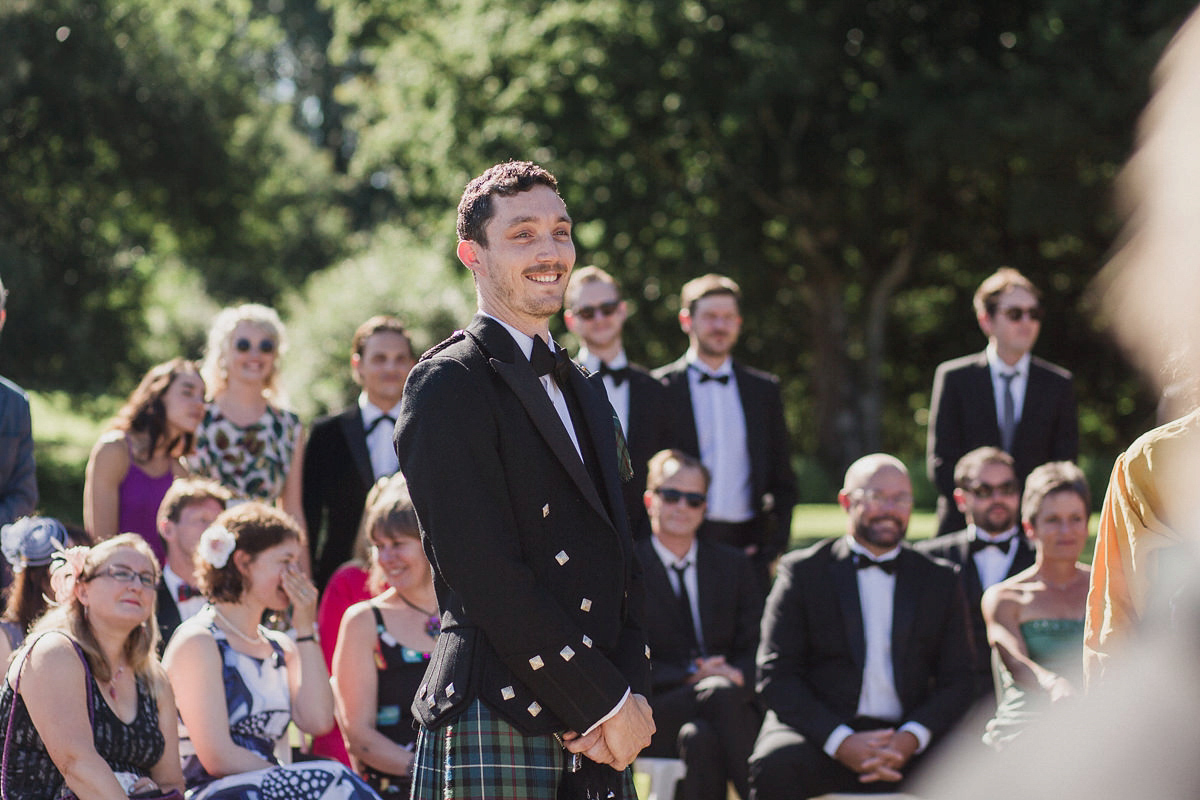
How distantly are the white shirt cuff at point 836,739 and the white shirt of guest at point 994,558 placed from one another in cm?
125

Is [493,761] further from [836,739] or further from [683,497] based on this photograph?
[683,497]

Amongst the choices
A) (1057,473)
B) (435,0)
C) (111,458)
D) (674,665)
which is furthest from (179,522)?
(435,0)

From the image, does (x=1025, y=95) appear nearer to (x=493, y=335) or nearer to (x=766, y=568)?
(x=766, y=568)

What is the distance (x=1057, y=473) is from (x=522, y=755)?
355 cm

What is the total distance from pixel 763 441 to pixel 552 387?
376cm

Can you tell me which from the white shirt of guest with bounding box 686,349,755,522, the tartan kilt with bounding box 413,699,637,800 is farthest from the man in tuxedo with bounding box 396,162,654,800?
the white shirt of guest with bounding box 686,349,755,522

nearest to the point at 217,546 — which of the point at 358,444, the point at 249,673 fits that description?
the point at 249,673

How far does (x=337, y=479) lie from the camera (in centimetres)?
618

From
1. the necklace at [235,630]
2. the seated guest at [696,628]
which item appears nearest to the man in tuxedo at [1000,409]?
the seated guest at [696,628]

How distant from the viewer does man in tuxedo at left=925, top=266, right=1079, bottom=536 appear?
661cm

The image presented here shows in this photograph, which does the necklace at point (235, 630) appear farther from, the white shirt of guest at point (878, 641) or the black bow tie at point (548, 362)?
the white shirt of guest at point (878, 641)

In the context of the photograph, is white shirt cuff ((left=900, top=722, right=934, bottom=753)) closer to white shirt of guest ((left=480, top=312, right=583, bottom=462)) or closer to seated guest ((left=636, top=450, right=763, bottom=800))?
seated guest ((left=636, top=450, right=763, bottom=800))

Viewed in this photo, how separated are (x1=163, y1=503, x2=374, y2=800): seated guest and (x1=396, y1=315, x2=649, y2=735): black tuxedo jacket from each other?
1.74 m

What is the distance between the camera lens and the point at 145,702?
4.13m
